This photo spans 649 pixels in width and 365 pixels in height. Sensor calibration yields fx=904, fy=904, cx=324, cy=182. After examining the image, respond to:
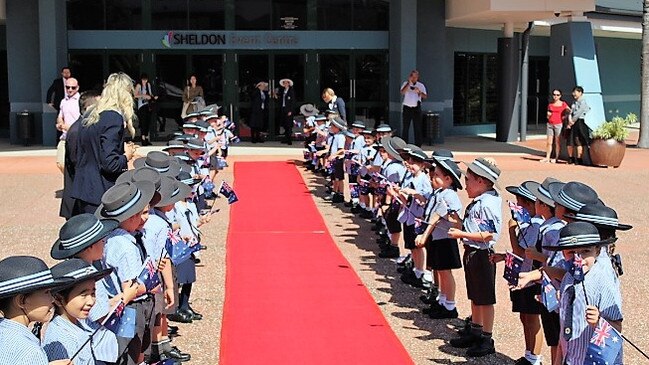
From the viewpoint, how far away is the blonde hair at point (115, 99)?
752 centimetres

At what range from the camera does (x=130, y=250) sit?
18.0 ft

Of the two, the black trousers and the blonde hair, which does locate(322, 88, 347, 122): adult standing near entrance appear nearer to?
the black trousers

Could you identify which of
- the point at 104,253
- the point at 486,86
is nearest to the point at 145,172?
the point at 104,253

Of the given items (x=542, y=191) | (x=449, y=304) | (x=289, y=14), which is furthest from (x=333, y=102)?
(x=542, y=191)

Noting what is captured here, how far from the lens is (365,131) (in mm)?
13461

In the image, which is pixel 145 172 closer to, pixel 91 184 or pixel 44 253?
pixel 91 184

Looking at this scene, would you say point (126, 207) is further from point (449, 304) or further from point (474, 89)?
point (474, 89)

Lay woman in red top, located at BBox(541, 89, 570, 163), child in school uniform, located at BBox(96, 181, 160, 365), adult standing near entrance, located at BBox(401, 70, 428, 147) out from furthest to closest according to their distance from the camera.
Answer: adult standing near entrance, located at BBox(401, 70, 428, 147) → woman in red top, located at BBox(541, 89, 570, 163) → child in school uniform, located at BBox(96, 181, 160, 365)

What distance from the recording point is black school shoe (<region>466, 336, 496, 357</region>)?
711 centimetres

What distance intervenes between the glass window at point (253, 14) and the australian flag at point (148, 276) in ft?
66.3

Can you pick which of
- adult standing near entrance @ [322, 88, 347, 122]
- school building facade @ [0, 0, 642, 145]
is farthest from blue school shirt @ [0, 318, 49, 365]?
school building facade @ [0, 0, 642, 145]

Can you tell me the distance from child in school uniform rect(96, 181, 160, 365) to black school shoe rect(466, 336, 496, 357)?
2665 mm

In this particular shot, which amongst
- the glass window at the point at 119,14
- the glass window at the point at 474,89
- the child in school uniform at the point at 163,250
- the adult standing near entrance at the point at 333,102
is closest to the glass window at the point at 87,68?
the glass window at the point at 119,14

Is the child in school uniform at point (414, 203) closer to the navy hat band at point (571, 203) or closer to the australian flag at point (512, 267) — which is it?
the australian flag at point (512, 267)
